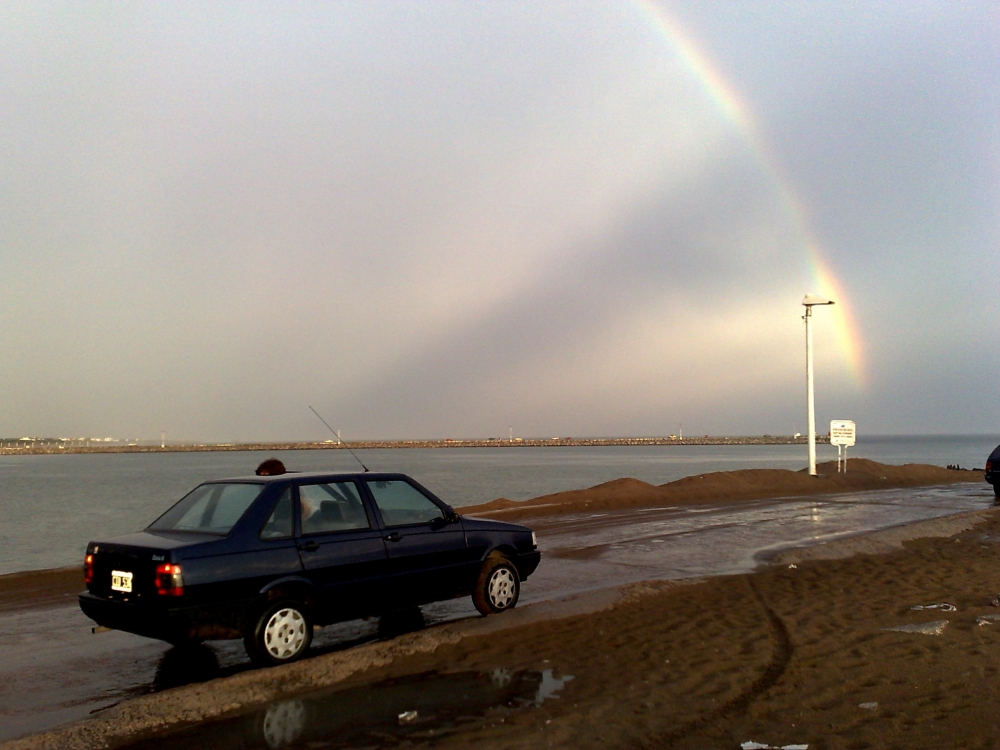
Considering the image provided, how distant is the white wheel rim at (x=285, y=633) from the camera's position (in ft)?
22.8

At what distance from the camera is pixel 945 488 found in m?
30.4

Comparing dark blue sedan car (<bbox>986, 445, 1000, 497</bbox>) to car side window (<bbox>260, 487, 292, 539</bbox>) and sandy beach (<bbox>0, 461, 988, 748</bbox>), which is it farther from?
car side window (<bbox>260, 487, 292, 539</bbox>)

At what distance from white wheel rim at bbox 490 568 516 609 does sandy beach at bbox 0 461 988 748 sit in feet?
0.70

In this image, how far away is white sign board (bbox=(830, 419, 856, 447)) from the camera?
3269 centimetres

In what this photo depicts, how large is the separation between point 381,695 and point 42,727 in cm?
238

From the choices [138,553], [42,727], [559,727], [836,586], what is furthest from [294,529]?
[836,586]

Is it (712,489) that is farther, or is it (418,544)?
(712,489)

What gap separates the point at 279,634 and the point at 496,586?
279 cm

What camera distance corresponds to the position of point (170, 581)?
21.0ft

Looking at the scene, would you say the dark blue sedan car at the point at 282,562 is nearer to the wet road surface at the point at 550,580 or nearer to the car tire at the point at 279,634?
the car tire at the point at 279,634

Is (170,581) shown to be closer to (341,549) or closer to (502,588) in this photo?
(341,549)

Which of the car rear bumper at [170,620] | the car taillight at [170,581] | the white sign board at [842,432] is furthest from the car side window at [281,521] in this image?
the white sign board at [842,432]

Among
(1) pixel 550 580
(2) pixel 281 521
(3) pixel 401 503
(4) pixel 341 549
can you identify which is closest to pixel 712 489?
(1) pixel 550 580

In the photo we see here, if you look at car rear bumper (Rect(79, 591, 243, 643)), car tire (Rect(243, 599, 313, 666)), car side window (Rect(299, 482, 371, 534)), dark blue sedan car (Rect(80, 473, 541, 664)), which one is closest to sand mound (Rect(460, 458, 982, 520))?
dark blue sedan car (Rect(80, 473, 541, 664))
